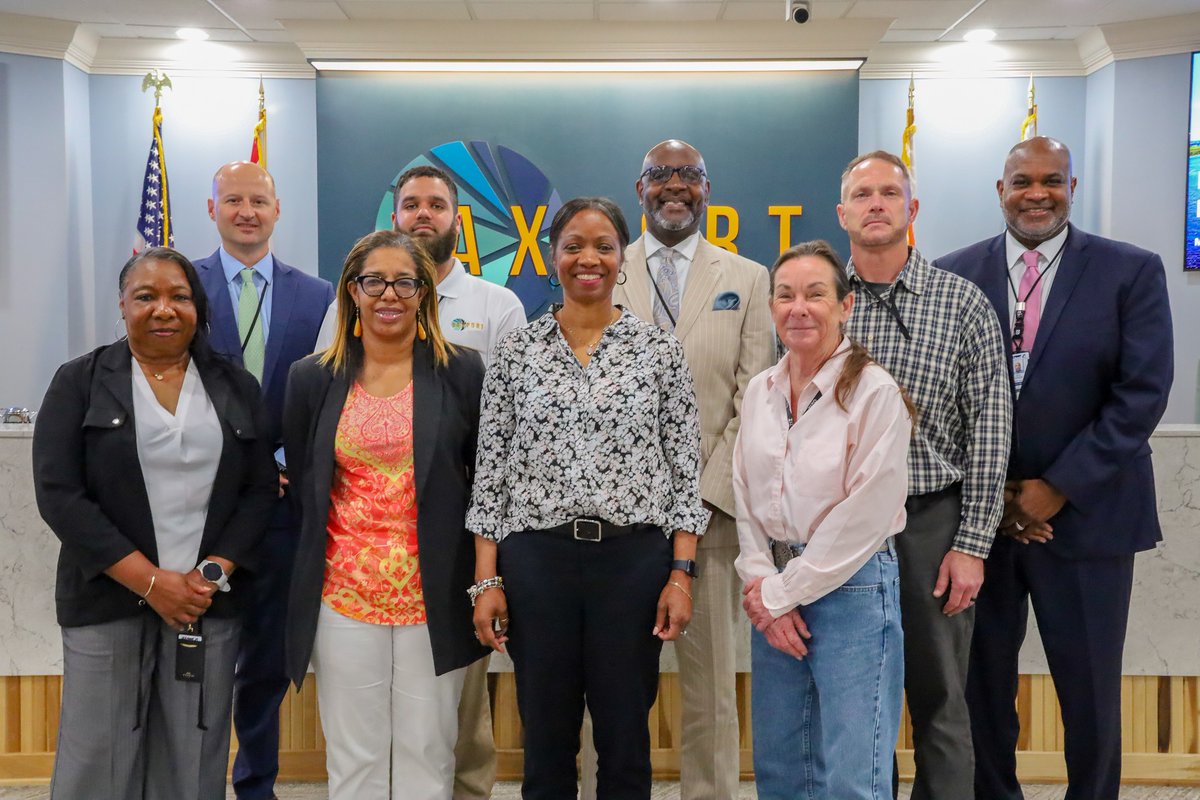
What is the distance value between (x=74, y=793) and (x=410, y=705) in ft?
2.75

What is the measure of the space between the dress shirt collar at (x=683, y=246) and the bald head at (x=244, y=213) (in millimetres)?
1191

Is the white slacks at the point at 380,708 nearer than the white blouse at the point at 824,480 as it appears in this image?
No

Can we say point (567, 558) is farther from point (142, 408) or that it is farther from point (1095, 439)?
point (1095, 439)

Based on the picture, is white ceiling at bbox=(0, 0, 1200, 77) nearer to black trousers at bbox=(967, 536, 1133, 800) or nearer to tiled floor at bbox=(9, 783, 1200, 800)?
black trousers at bbox=(967, 536, 1133, 800)

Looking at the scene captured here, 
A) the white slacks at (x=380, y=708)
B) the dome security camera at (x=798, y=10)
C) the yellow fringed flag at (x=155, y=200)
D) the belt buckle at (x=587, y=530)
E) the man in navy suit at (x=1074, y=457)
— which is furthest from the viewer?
the yellow fringed flag at (x=155, y=200)

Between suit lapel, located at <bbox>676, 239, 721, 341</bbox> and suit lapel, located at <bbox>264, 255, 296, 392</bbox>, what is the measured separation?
1196 millimetres

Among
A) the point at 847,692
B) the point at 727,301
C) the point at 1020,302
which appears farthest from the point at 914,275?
the point at 847,692

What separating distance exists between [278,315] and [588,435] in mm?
1320

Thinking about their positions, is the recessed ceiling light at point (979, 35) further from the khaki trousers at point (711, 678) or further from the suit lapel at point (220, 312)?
the suit lapel at point (220, 312)

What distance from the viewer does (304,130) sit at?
23.5 feet

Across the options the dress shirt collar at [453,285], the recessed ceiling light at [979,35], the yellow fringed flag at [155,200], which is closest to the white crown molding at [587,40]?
the recessed ceiling light at [979,35]

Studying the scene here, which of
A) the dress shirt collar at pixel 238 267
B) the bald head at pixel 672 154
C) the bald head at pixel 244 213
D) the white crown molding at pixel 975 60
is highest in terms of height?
the white crown molding at pixel 975 60

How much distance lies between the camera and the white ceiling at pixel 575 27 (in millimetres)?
6383

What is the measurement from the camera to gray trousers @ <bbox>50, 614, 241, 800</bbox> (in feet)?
7.89
